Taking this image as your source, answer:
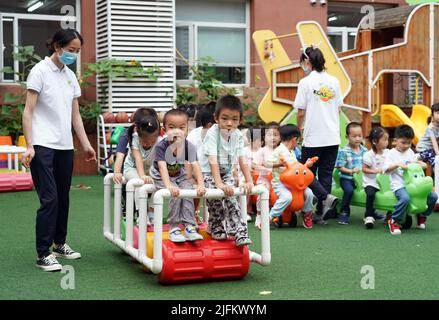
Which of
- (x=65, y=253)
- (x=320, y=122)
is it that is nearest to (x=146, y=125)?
(x=65, y=253)

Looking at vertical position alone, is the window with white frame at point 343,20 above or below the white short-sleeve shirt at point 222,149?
above

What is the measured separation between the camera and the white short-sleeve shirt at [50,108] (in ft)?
17.2

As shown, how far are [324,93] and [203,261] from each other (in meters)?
3.36

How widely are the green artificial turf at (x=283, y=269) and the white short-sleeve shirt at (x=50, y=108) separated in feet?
3.03

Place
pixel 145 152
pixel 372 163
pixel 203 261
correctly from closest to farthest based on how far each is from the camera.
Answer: pixel 203 261
pixel 145 152
pixel 372 163

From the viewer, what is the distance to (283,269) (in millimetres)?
5301

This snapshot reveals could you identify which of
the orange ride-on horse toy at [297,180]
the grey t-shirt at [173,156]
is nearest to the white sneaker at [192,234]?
the grey t-shirt at [173,156]

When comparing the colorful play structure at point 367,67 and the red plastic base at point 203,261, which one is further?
the colorful play structure at point 367,67

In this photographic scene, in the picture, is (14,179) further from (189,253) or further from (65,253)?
(189,253)

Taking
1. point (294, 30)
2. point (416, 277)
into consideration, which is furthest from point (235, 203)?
point (294, 30)

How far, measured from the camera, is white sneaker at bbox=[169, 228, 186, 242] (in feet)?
16.0

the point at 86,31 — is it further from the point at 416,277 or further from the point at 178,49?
the point at 416,277

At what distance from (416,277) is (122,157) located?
2373mm

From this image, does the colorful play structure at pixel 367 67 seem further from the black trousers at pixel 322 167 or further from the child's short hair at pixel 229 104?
the child's short hair at pixel 229 104
